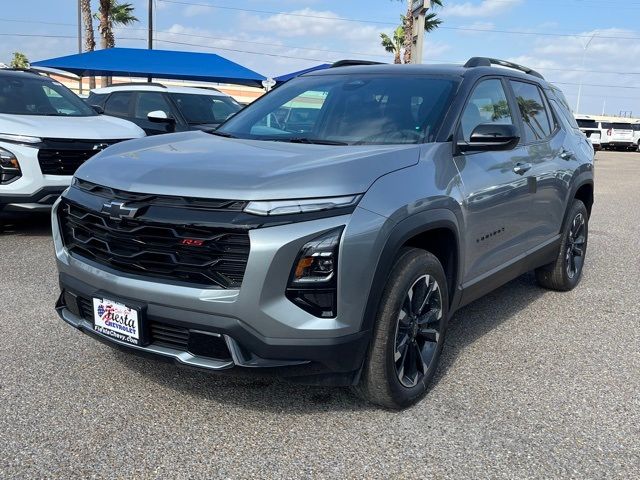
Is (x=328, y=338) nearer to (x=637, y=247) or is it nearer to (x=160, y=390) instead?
(x=160, y=390)

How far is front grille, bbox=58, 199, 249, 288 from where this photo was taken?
2.67m

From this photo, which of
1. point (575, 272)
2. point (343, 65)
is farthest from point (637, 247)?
point (343, 65)

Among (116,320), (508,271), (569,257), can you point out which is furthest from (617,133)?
(116,320)

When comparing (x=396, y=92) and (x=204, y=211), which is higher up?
(x=396, y=92)

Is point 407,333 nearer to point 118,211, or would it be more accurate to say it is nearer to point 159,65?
point 118,211

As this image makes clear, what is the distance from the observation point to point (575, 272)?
5676 millimetres

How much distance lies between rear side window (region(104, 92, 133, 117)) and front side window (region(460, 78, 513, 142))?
6933 millimetres

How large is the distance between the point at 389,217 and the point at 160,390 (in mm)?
1529

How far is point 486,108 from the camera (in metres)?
4.10

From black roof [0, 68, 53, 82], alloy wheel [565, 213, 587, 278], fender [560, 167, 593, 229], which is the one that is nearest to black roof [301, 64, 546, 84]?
fender [560, 167, 593, 229]

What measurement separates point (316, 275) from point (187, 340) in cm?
63

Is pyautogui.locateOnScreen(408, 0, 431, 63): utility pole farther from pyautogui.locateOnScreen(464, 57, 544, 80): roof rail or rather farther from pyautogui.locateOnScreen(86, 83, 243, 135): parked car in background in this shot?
pyautogui.locateOnScreen(464, 57, 544, 80): roof rail

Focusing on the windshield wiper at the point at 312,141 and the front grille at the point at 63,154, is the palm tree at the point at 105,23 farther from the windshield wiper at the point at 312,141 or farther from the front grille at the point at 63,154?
the windshield wiper at the point at 312,141

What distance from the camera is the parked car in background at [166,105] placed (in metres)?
9.41
